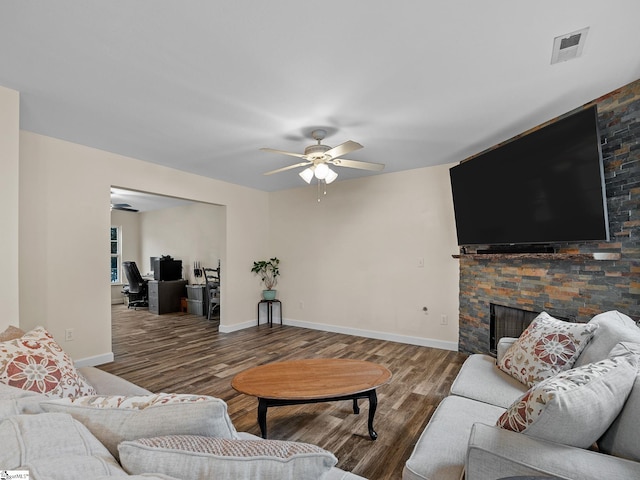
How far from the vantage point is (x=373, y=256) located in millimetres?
4746

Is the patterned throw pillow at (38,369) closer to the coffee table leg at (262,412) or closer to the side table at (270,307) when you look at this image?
the coffee table leg at (262,412)

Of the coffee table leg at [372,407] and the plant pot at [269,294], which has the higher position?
the plant pot at [269,294]

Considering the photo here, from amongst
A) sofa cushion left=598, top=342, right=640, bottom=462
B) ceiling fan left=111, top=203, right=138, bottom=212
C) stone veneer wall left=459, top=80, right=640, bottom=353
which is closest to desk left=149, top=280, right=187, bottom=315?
Result: ceiling fan left=111, top=203, right=138, bottom=212

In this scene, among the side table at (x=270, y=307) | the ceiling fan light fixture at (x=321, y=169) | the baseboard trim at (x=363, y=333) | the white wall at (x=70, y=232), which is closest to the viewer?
the ceiling fan light fixture at (x=321, y=169)

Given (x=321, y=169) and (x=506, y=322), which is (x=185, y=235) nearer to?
(x=321, y=169)

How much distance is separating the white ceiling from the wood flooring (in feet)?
8.21

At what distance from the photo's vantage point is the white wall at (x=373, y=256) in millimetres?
4188

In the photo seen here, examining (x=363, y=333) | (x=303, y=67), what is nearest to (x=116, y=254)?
(x=363, y=333)

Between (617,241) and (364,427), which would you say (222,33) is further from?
(617,241)

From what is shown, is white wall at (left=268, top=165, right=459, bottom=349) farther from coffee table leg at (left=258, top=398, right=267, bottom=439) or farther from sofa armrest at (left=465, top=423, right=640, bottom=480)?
sofa armrest at (left=465, top=423, right=640, bottom=480)

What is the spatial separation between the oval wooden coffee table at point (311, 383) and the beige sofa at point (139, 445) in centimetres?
100

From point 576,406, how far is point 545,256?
2.28 metres

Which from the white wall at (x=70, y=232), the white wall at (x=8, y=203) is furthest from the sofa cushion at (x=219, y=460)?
the white wall at (x=70, y=232)

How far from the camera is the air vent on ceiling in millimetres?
1756
